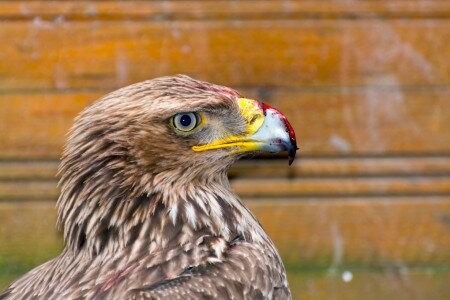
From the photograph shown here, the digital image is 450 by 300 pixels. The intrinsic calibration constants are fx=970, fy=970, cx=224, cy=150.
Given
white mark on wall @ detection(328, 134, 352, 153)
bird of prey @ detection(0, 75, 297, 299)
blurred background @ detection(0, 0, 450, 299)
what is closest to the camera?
bird of prey @ detection(0, 75, 297, 299)

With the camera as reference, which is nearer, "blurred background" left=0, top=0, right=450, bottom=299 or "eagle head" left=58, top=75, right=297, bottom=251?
"eagle head" left=58, top=75, right=297, bottom=251

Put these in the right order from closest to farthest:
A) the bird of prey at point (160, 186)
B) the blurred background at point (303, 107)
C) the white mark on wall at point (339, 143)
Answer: the bird of prey at point (160, 186)
the blurred background at point (303, 107)
the white mark on wall at point (339, 143)

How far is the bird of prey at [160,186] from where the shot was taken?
3229mm

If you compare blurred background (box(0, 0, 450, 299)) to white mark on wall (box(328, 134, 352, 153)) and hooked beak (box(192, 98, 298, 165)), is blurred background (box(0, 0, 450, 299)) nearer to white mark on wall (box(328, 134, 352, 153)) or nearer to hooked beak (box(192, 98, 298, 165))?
white mark on wall (box(328, 134, 352, 153))

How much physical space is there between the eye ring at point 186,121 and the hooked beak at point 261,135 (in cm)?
8

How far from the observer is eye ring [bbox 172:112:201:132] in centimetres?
327

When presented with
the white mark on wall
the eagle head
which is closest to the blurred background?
the white mark on wall

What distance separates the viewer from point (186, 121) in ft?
10.8

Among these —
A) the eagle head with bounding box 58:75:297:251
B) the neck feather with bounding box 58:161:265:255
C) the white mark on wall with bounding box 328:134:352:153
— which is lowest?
the white mark on wall with bounding box 328:134:352:153

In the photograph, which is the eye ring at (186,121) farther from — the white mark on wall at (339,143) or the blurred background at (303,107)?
the white mark on wall at (339,143)

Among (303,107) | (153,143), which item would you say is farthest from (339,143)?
(153,143)

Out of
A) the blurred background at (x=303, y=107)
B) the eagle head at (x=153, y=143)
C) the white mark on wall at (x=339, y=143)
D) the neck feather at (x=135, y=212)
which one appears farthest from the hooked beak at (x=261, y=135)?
the white mark on wall at (x=339, y=143)

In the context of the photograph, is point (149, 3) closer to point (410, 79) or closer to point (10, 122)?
point (10, 122)

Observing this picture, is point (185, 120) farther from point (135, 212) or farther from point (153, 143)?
point (135, 212)
